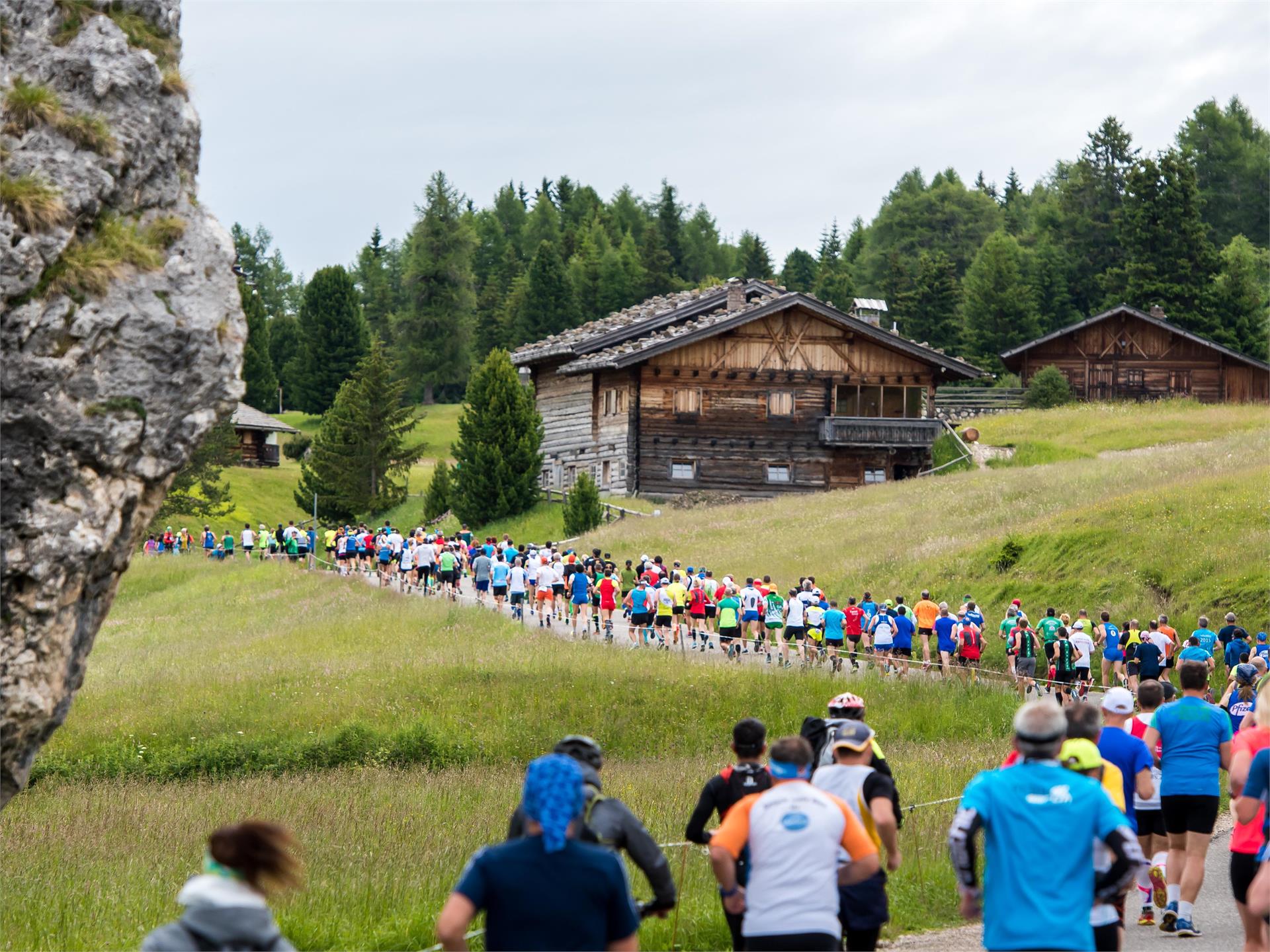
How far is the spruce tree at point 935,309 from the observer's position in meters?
95.2

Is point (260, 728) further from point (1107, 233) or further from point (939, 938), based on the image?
point (1107, 233)

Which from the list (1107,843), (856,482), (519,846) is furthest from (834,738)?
(856,482)

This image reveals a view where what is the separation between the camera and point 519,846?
5.86m

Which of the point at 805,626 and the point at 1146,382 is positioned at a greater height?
the point at 1146,382

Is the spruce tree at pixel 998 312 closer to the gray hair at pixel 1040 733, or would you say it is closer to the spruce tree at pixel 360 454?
the spruce tree at pixel 360 454

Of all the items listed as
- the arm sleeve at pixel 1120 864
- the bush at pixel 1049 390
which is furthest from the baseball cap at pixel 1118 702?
the bush at pixel 1049 390

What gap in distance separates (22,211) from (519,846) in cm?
629

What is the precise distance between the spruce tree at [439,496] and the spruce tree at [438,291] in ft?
166

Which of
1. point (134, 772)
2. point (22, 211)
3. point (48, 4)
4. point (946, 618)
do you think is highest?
point (48, 4)

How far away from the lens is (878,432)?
55938 mm

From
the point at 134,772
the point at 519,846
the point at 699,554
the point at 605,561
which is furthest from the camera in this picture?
the point at 699,554

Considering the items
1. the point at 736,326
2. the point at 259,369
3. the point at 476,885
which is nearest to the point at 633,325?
the point at 736,326

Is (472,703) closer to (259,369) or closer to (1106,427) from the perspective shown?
(1106,427)

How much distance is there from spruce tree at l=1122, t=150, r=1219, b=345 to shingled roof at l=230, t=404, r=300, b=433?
166 ft
